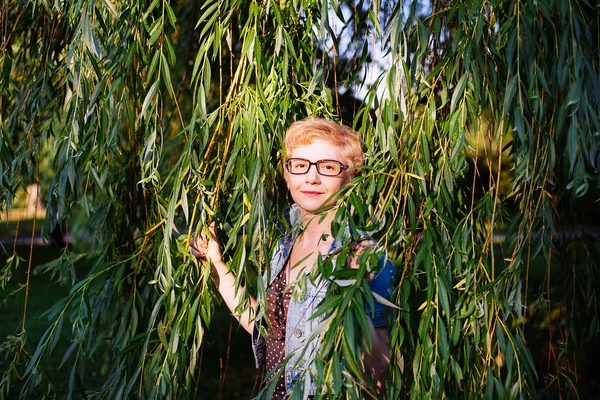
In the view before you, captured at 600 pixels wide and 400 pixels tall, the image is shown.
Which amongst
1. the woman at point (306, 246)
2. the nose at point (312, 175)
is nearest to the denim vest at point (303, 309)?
the woman at point (306, 246)

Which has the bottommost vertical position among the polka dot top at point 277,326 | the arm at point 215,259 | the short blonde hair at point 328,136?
the polka dot top at point 277,326

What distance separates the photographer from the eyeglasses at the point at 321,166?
1.79 m

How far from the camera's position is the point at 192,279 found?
178cm

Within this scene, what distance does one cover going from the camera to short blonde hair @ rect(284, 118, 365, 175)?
1.79 meters

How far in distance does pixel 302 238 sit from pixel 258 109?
0.35m

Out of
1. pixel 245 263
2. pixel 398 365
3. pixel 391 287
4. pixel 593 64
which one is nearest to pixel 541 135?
pixel 593 64

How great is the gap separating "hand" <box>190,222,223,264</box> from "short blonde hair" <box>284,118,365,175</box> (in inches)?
11.1

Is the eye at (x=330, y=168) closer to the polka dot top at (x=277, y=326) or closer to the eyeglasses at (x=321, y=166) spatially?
the eyeglasses at (x=321, y=166)

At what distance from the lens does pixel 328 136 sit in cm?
179

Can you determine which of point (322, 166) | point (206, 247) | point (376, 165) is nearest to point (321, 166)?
point (322, 166)

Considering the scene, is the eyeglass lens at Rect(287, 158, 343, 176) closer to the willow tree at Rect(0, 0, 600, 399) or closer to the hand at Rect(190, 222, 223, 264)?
the willow tree at Rect(0, 0, 600, 399)

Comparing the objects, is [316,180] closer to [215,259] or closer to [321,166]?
[321,166]

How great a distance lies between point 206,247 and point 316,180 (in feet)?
0.97

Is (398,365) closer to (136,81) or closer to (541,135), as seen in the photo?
(541,135)
